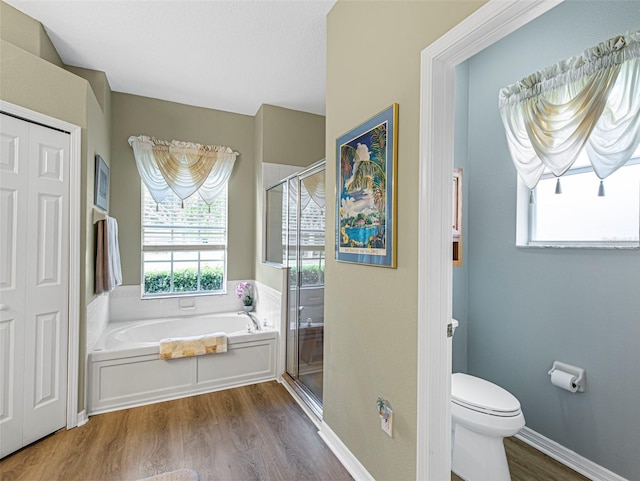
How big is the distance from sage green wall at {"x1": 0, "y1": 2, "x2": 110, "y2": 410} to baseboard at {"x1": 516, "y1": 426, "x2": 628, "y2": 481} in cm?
311

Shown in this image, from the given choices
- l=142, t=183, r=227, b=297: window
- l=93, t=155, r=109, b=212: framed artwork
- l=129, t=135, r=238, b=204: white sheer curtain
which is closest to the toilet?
l=142, t=183, r=227, b=297: window

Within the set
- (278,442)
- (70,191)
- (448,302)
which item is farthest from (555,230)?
(70,191)

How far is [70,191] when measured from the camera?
7.34 feet

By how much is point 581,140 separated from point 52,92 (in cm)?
324

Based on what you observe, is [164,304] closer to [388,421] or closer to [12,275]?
[12,275]

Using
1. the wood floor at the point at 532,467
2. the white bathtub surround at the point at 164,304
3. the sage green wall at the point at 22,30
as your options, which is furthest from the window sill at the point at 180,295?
the wood floor at the point at 532,467

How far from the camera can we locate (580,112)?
1.73 metres

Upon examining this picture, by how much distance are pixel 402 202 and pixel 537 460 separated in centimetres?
183

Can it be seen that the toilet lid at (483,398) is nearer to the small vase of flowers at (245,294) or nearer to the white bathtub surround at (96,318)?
the small vase of flowers at (245,294)

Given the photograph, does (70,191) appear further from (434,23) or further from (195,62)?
(434,23)

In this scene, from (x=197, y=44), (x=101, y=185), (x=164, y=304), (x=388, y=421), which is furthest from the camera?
(x=164, y=304)

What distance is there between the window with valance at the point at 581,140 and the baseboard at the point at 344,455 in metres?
1.75

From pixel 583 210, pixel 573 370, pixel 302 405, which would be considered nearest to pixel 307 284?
pixel 302 405

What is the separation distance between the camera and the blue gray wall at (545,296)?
1.71 m
